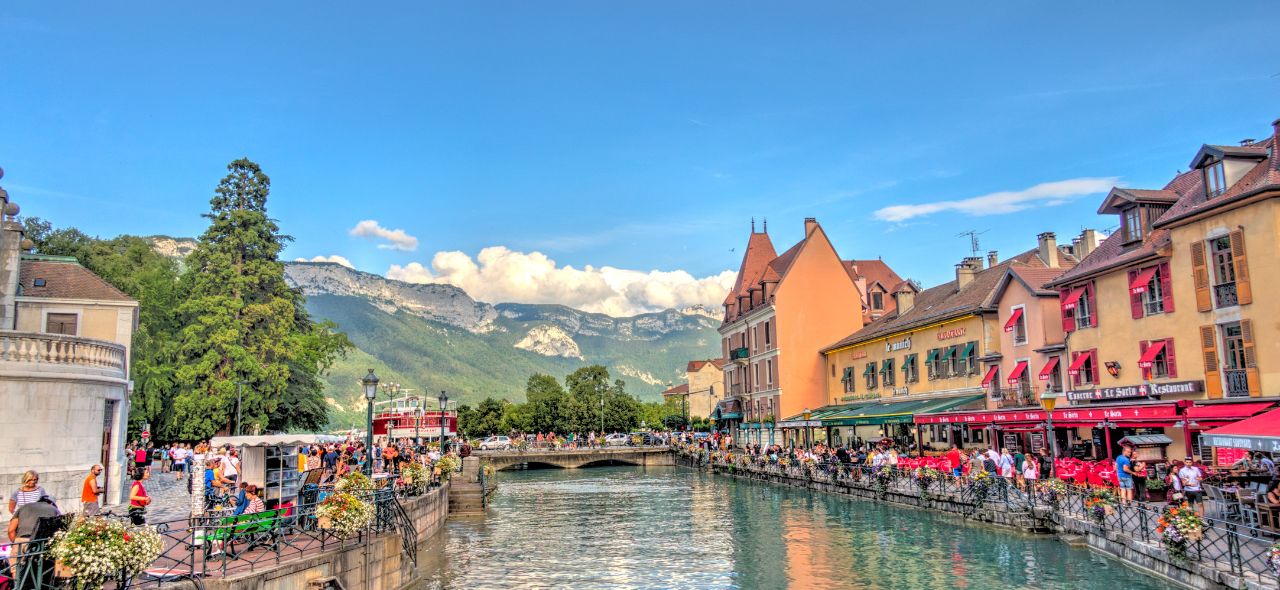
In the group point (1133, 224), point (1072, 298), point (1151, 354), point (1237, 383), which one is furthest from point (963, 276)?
point (1237, 383)

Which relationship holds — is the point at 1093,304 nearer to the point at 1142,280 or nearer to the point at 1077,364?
the point at 1077,364

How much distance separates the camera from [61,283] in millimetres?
29656

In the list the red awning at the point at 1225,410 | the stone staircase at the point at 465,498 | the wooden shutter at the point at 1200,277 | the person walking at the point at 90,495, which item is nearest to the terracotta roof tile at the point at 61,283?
the person walking at the point at 90,495

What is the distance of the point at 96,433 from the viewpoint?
21.5 metres

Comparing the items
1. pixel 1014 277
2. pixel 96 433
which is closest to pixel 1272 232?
pixel 1014 277

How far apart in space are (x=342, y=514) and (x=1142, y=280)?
27.6 metres

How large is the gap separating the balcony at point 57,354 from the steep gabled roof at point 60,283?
8553 millimetres

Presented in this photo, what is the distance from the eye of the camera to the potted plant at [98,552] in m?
10.2

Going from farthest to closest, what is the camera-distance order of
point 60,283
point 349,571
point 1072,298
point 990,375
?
point 990,375, point 1072,298, point 60,283, point 349,571

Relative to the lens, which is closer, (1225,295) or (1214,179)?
(1225,295)

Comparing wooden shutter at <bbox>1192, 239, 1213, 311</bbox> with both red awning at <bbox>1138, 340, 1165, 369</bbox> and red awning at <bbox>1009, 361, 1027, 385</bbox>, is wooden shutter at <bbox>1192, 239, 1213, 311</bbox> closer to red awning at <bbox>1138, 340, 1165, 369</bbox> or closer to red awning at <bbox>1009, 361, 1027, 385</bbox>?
red awning at <bbox>1138, 340, 1165, 369</bbox>

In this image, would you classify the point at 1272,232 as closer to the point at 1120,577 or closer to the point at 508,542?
the point at 1120,577

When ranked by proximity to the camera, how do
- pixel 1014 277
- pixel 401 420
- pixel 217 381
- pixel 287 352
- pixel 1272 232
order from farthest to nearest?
pixel 401 420 → pixel 287 352 → pixel 217 381 → pixel 1014 277 → pixel 1272 232

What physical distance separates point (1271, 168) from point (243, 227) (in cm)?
4807
